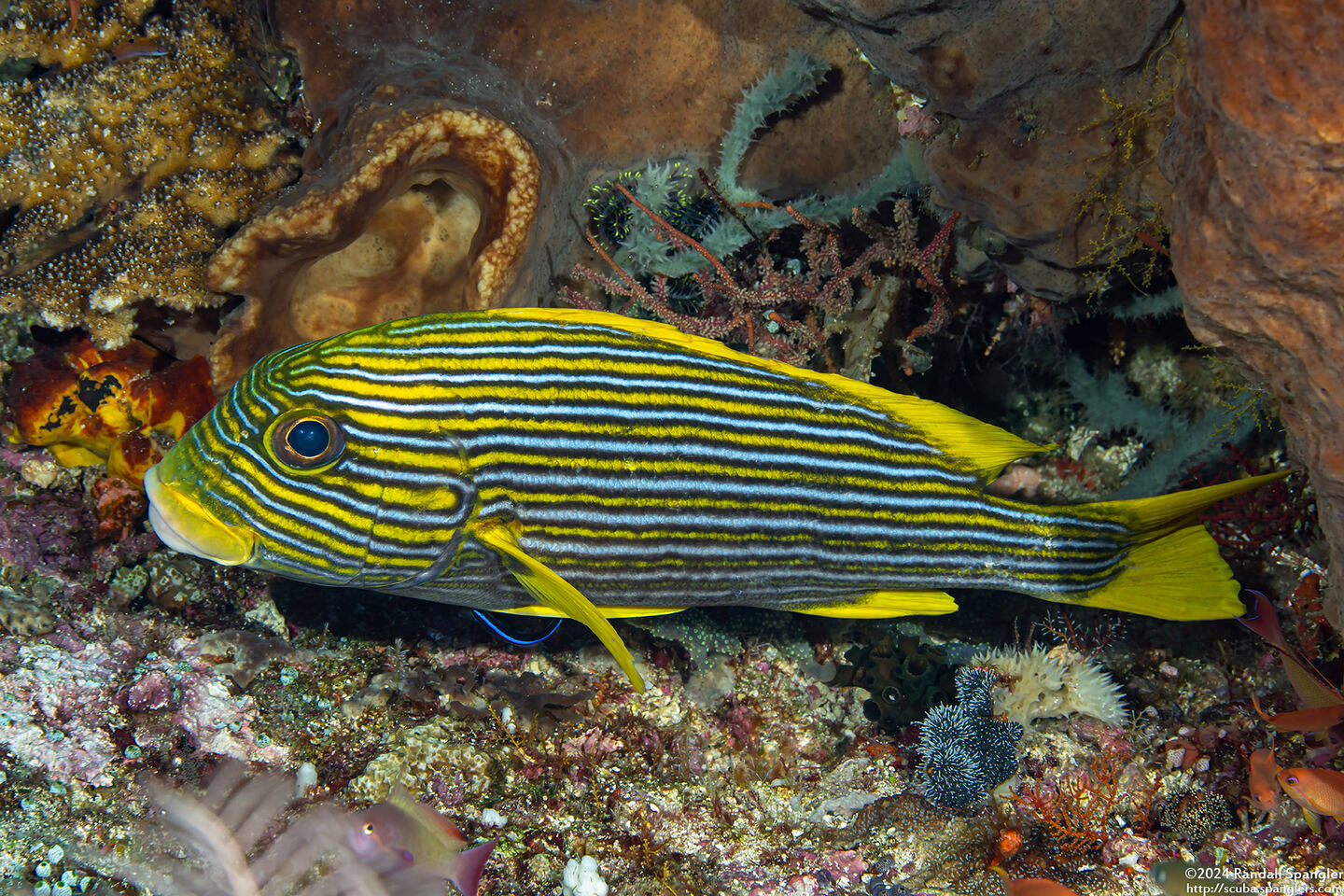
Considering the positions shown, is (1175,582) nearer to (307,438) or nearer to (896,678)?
(896,678)

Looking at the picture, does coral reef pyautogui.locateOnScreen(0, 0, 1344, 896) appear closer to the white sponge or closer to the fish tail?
the white sponge

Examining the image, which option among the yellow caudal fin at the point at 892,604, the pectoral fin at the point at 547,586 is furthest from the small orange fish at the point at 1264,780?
the pectoral fin at the point at 547,586

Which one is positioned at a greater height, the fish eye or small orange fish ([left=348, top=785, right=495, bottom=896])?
the fish eye

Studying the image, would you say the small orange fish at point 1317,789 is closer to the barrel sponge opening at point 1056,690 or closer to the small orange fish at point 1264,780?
the small orange fish at point 1264,780

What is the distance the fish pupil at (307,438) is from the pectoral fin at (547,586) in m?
0.56

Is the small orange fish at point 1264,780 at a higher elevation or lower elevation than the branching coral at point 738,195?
lower

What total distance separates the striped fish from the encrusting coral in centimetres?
228

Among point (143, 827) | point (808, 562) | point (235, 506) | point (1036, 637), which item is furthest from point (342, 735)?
point (1036, 637)

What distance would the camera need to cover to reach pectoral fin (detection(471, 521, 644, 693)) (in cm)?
225

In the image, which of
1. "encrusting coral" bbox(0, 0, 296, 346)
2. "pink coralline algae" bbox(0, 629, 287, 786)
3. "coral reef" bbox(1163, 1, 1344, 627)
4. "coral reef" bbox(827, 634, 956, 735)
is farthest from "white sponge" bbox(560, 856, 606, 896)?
"encrusting coral" bbox(0, 0, 296, 346)

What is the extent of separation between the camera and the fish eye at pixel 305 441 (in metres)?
2.21

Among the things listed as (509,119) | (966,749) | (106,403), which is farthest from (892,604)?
(106,403)

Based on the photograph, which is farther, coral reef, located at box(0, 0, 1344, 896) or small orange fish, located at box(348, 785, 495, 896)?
coral reef, located at box(0, 0, 1344, 896)

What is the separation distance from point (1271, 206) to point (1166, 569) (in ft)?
5.00
